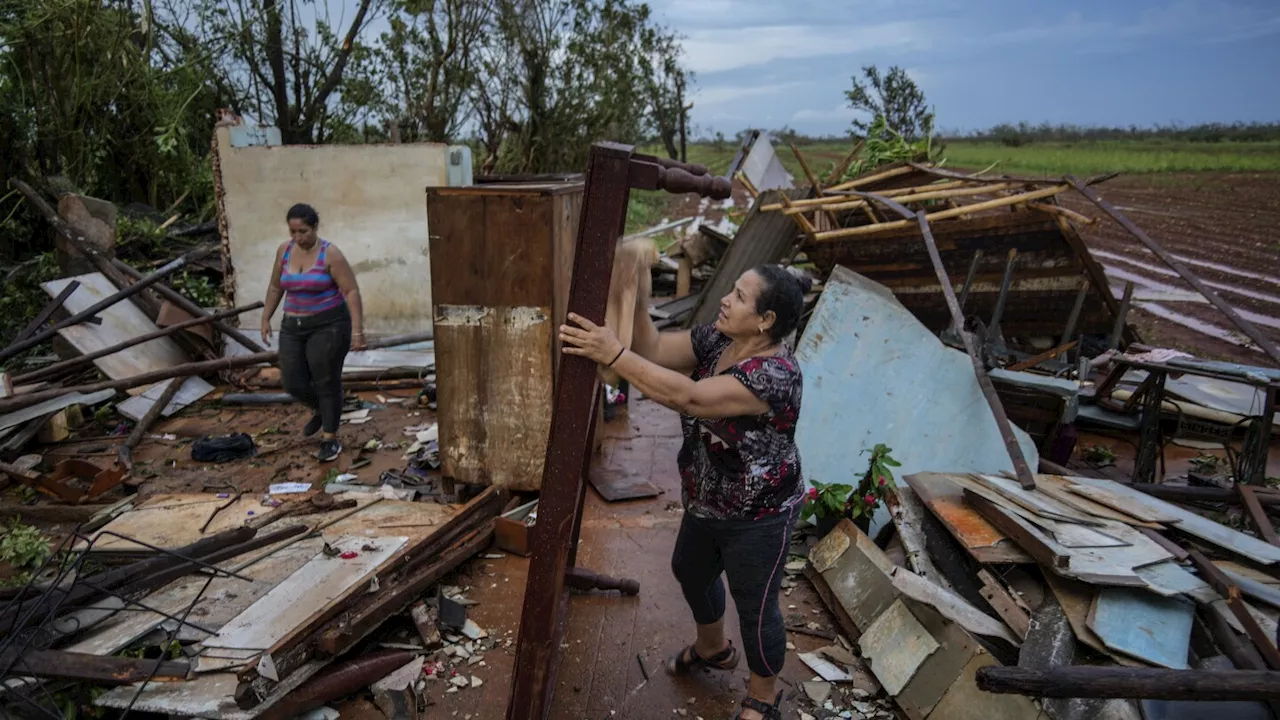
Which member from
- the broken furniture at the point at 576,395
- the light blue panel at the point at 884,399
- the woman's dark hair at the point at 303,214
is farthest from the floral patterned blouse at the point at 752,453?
the woman's dark hair at the point at 303,214

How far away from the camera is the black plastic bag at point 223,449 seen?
19.4 ft

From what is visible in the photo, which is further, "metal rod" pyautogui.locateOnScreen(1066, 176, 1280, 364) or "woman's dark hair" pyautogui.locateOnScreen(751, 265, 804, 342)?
"metal rod" pyautogui.locateOnScreen(1066, 176, 1280, 364)

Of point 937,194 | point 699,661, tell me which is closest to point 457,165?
point 937,194

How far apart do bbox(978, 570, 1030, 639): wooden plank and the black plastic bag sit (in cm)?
A: 540

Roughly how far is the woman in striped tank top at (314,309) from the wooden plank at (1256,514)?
19.1ft

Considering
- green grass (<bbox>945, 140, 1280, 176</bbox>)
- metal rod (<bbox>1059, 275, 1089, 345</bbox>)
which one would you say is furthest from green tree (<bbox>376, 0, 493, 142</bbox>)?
green grass (<bbox>945, 140, 1280, 176</bbox>)

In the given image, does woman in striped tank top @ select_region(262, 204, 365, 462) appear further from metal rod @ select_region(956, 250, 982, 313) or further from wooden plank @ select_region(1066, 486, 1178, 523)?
metal rod @ select_region(956, 250, 982, 313)

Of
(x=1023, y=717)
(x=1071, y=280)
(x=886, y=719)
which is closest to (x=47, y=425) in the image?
(x=886, y=719)

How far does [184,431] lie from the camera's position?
6.57 metres

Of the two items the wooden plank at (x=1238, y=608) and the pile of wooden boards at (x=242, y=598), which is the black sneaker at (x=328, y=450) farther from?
the wooden plank at (x=1238, y=608)

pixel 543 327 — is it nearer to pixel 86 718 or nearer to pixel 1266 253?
pixel 86 718

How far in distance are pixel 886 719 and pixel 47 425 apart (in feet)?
21.8

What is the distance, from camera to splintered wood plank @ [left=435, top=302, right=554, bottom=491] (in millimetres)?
4734

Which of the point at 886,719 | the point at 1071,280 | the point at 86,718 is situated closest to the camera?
the point at 86,718
